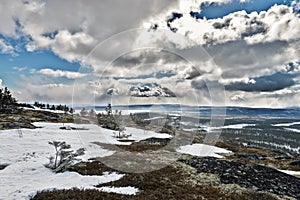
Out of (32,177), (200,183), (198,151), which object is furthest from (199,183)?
(198,151)

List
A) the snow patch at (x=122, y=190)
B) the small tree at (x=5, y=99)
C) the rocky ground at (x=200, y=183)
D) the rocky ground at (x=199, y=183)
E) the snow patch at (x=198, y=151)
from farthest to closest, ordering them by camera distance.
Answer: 1. the small tree at (x=5, y=99)
2. the snow patch at (x=198, y=151)
3. the snow patch at (x=122, y=190)
4. the rocky ground at (x=200, y=183)
5. the rocky ground at (x=199, y=183)

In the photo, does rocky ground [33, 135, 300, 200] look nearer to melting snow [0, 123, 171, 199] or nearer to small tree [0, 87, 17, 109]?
melting snow [0, 123, 171, 199]

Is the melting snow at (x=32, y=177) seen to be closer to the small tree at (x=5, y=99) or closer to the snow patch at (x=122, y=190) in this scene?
the snow patch at (x=122, y=190)

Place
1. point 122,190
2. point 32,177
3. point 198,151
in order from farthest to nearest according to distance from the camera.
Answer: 1. point 198,151
2. point 32,177
3. point 122,190

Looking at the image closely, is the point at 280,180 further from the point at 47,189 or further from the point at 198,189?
the point at 47,189

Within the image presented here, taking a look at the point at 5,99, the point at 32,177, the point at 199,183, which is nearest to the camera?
the point at 32,177

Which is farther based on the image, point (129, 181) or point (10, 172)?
point (10, 172)

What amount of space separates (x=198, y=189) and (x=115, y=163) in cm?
998

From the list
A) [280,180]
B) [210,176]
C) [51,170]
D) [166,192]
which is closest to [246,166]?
[280,180]

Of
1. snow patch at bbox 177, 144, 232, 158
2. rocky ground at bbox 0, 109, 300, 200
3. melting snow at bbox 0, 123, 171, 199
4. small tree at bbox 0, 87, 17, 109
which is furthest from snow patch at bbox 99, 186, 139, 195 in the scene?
small tree at bbox 0, 87, 17, 109

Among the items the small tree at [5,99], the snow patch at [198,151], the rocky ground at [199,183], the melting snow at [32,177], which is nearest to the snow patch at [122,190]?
the melting snow at [32,177]

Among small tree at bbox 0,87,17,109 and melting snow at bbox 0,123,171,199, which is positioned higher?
small tree at bbox 0,87,17,109

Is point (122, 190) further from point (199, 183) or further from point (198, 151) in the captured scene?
point (198, 151)

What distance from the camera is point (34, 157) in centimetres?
2800
